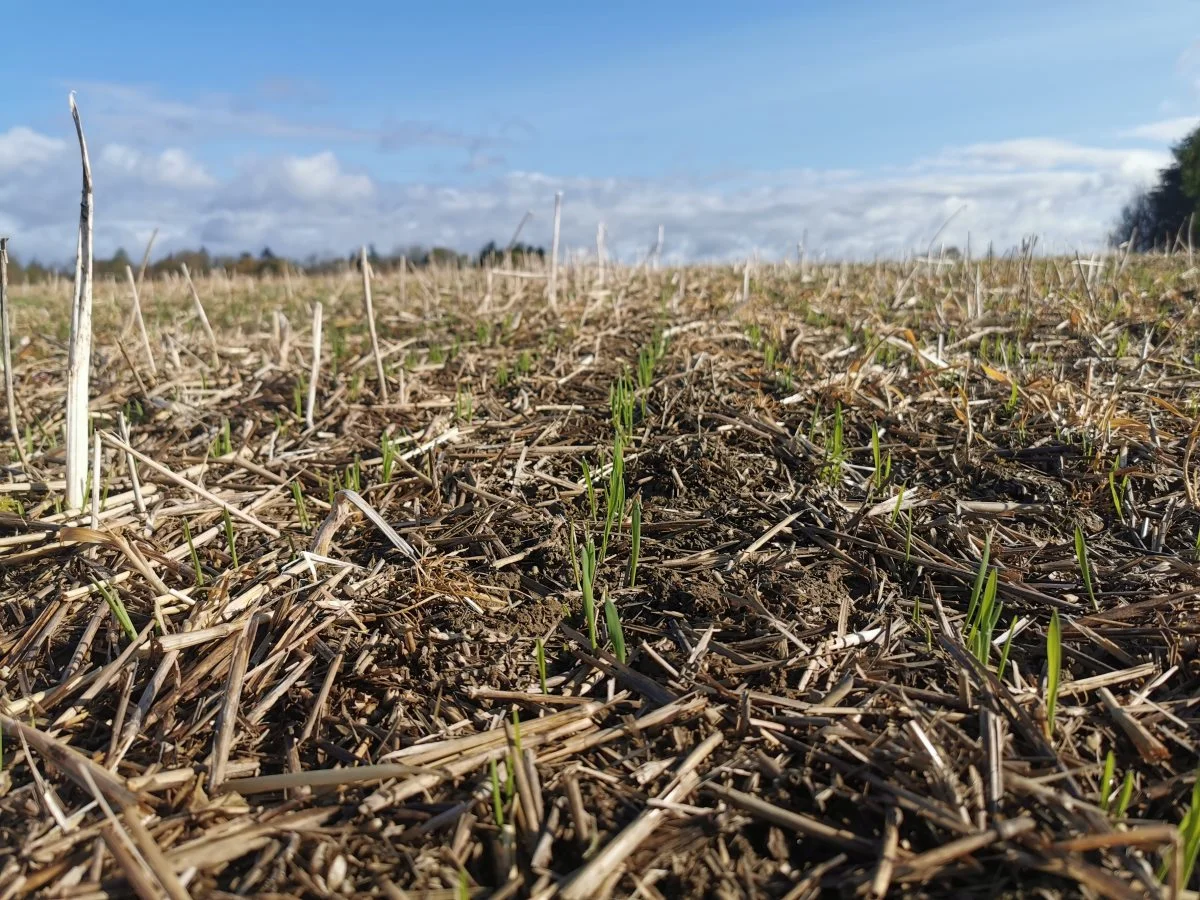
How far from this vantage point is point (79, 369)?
8.74 feet

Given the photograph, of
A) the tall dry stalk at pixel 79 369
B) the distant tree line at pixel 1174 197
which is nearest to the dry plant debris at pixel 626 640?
the tall dry stalk at pixel 79 369

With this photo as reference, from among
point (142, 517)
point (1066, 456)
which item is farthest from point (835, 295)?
point (142, 517)

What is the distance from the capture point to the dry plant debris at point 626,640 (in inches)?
58.3

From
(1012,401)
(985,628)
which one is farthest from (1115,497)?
(985,628)

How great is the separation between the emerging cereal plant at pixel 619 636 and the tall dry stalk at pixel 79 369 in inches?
0.8

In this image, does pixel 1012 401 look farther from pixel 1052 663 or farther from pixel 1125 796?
pixel 1125 796

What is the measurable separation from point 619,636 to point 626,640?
0.65ft

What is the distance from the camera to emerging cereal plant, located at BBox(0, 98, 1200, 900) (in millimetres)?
1482

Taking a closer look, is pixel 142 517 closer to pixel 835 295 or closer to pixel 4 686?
pixel 4 686

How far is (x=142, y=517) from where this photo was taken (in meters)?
2.66

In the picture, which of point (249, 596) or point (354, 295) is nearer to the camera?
point (249, 596)

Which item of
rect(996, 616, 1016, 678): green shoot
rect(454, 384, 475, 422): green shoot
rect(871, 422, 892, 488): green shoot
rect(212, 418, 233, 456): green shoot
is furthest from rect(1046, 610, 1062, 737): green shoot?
rect(212, 418, 233, 456): green shoot

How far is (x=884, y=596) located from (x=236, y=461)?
2593mm

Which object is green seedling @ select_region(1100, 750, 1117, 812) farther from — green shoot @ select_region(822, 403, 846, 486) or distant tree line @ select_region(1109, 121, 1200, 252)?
distant tree line @ select_region(1109, 121, 1200, 252)
